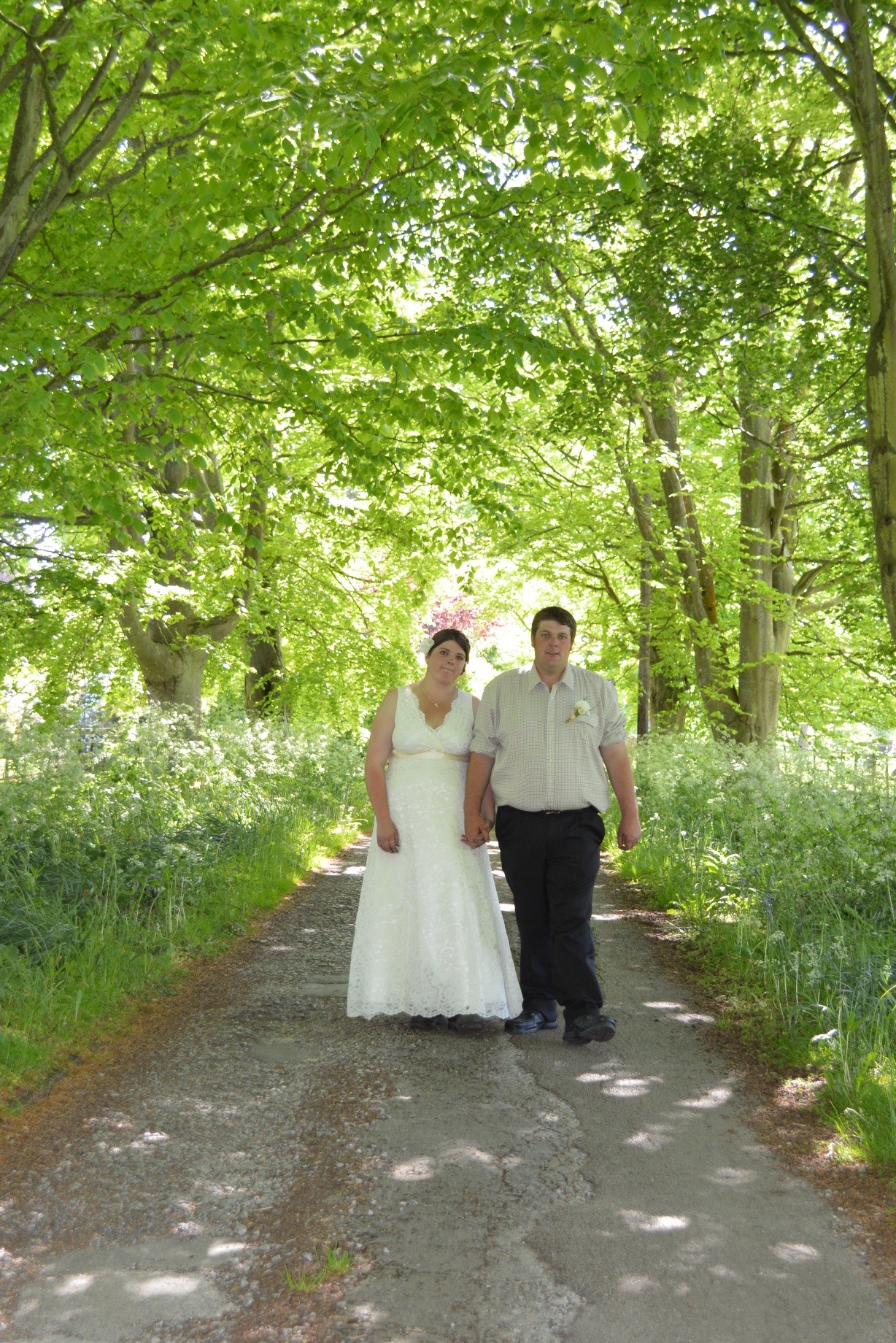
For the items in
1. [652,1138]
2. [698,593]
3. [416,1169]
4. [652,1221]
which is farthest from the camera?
[698,593]

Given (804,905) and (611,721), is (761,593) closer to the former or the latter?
(804,905)

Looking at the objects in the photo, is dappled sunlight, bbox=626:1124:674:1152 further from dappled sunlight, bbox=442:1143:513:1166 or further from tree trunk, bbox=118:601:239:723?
tree trunk, bbox=118:601:239:723

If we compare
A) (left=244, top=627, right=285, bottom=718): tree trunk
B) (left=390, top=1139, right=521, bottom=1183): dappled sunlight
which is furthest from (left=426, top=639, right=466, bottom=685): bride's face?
(left=244, top=627, right=285, bottom=718): tree trunk

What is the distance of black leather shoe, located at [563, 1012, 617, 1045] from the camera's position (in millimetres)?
6043

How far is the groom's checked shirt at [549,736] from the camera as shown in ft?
20.6

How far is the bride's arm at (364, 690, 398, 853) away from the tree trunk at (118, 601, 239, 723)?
1013cm

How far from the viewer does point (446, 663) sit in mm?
6520

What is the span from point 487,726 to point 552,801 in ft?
1.93

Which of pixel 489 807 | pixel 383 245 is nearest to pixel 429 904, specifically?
pixel 489 807

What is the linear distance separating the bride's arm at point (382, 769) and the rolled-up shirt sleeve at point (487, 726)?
50 cm

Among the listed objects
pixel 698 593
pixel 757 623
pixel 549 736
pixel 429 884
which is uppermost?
pixel 698 593

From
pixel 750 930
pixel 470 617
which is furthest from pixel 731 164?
pixel 470 617

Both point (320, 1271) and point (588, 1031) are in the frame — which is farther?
point (588, 1031)

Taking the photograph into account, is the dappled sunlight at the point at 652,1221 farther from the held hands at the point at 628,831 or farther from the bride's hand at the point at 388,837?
the bride's hand at the point at 388,837
